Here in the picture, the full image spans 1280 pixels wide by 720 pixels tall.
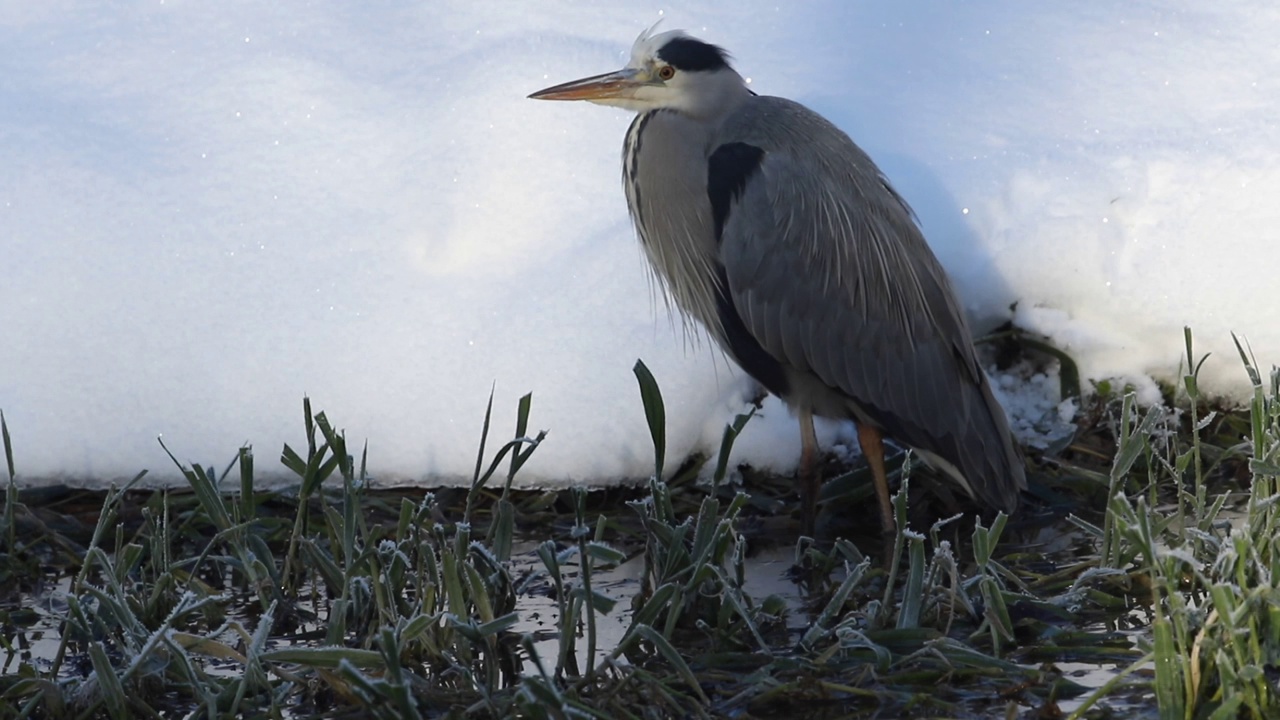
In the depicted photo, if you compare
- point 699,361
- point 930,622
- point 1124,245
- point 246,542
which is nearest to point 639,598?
point 930,622

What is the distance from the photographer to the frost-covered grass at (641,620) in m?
2.39

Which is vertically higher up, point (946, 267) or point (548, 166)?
point (548, 166)

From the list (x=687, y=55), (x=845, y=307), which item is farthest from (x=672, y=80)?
(x=845, y=307)

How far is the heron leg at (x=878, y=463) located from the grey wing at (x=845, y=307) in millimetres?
35

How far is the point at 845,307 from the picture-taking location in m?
4.12

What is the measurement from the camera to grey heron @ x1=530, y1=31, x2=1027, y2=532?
405 centimetres

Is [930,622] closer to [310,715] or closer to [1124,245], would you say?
[310,715]

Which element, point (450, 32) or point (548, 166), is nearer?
point (548, 166)

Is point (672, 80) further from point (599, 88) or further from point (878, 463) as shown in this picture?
point (878, 463)

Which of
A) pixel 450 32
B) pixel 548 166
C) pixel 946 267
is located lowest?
pixel 946 267

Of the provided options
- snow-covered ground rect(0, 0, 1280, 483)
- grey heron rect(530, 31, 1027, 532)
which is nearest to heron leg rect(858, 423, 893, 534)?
grey heron rect(530, 31, 1027, 532)

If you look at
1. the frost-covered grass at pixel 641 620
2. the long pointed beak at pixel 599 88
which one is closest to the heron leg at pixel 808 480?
the frost-covered grass at pixel 641 620

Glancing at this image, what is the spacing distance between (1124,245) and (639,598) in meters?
2.14

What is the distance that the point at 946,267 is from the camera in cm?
442
